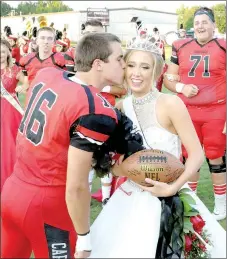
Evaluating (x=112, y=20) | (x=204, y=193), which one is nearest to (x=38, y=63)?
(x=204, y=193)

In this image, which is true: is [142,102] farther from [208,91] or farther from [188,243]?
[208,91]

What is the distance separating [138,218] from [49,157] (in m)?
0.71

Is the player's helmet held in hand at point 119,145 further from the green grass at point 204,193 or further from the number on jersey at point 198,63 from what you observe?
the number on jersey at point 198,63

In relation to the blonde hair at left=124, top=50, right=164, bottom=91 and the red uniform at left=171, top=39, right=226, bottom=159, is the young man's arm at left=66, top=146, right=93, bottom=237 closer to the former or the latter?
the blonde hair at left=124, top=50, right=164, bottom=91

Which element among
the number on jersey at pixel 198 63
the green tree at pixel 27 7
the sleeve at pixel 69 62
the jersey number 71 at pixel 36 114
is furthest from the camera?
the green tree at pixel 27 7

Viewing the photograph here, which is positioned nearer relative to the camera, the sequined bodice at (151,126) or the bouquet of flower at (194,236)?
the bouquet of flower at (194,236)

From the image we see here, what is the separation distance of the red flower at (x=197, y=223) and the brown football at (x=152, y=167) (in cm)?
30

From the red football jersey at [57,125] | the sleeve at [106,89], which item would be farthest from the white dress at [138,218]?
the sleeve at [106,89]

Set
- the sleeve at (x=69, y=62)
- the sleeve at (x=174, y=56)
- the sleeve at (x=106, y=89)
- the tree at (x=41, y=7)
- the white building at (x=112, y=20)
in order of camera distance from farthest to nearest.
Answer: the tree at (x=41, y=7), the white building at (x=112, y=20), the sleeve at (x=69, y=62), the sleeve at (x=174, y=56), the sleeve at (x=106, y=89)

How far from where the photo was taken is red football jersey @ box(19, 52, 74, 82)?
23.5 feet

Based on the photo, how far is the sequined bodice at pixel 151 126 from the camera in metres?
3.08

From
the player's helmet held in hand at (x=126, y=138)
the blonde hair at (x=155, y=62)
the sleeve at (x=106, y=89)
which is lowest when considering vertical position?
the sleeve at (x=106, y=89)

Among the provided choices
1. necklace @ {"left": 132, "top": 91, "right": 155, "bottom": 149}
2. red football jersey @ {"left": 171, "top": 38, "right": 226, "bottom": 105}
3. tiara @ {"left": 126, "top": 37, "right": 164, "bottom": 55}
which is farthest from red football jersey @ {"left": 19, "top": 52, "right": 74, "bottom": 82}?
necklace @ {"left": 132, "top": 91, "right": 155, "bottom": 149}

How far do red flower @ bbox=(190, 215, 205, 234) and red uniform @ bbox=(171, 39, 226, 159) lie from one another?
2462mm
